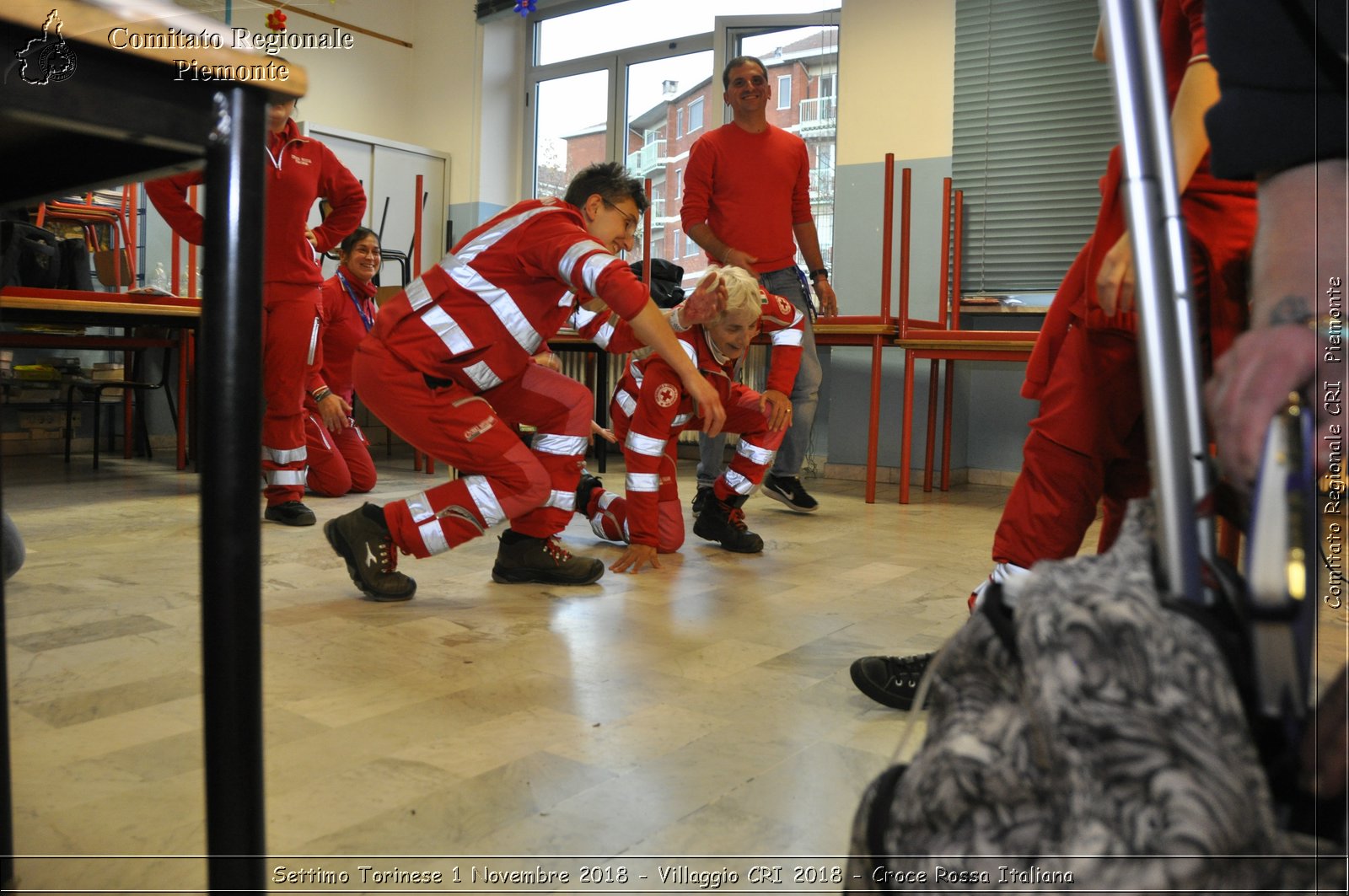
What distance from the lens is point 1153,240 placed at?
51 cm

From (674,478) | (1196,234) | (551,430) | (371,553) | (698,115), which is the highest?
(698,115)

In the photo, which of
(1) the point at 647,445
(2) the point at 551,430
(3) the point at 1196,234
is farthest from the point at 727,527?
(3) the point at 1196,234

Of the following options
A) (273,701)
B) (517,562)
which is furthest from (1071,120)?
(273,701)

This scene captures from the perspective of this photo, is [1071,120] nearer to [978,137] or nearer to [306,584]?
[978,137]

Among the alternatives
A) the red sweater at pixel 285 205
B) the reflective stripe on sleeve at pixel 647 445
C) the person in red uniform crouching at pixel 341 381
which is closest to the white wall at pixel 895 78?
the person in red uniform crouching at pixel 341 381

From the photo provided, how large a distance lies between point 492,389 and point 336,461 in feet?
6.04

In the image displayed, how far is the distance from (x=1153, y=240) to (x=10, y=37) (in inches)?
23.4

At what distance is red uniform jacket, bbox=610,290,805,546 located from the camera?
244 centimetres

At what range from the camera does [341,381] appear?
4277mm

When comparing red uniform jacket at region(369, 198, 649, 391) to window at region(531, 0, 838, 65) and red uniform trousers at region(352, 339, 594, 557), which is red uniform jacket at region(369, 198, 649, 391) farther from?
window at region(531, 0, 838, 65)

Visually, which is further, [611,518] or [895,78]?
[895,78]

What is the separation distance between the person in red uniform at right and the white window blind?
340 centimetres

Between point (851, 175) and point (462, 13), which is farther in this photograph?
point (462, 13)

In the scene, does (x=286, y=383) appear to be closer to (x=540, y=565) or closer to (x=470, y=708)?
(x=540, y=565)
